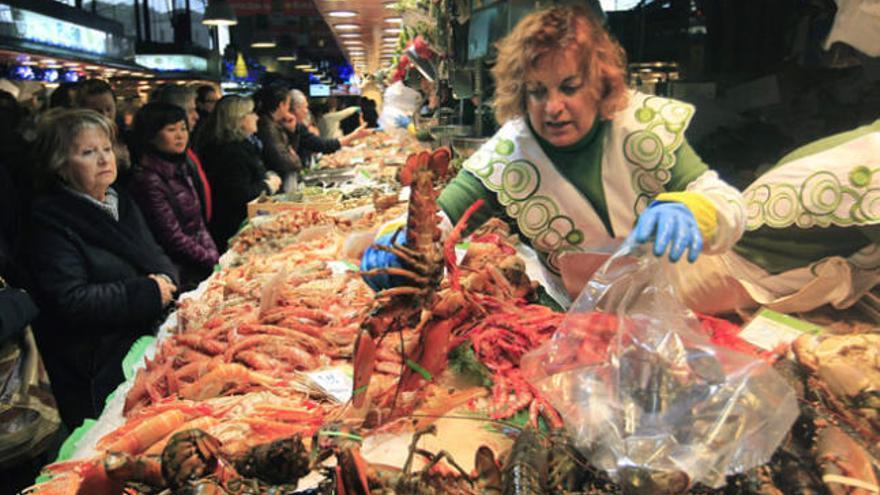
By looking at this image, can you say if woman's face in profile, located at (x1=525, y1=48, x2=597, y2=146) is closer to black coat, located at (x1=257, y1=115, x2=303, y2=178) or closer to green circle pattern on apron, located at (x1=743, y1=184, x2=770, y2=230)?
green circle pattern on apron, located at (x1=743, y1=184, x2=770, y2=230)

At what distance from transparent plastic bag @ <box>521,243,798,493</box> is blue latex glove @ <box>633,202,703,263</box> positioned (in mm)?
73

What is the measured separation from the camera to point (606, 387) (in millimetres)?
1477

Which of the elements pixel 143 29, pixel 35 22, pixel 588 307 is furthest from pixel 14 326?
pixel 143 29

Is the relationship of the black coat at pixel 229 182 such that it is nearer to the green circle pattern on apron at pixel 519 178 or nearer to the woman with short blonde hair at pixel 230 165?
the woman with short blonde hair at pixel 230 165

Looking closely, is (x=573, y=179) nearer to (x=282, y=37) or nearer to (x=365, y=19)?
(x=365, y=19)

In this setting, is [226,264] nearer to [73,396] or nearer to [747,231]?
[73,396]

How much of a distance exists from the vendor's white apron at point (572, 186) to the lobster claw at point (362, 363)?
72 cm

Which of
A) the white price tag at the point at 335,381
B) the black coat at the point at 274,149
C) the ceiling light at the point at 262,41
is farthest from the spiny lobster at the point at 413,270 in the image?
the ceiling light at the point at 262,41

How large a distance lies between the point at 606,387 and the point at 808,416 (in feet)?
1.27

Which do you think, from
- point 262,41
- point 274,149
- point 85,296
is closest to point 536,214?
point 85,296

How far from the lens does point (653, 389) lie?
4.65 ft

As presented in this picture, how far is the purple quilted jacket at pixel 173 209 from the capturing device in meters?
3.90

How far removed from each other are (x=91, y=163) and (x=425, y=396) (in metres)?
1.91

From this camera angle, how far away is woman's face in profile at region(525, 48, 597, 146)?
6.18 ft
